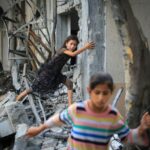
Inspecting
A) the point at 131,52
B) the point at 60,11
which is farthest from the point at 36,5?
the point at 131,52

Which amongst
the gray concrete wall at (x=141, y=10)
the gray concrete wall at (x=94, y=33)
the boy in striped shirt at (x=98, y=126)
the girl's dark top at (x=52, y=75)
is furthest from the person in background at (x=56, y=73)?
the boy in striped shirt at (x=98, y=126)

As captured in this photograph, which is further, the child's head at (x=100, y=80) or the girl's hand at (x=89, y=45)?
the girl's hand at (x=89, y=45)

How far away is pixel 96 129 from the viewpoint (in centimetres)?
330

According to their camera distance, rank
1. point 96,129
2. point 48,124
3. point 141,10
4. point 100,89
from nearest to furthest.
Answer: point 100,89 → point 96,129 → point 48,124 → point 141,10

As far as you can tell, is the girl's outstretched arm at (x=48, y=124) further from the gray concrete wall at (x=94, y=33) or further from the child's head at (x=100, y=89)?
the gray concrete wall at (x=94, y=33)

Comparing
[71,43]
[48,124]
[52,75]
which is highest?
[71,43]

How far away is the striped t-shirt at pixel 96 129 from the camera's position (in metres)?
3.30

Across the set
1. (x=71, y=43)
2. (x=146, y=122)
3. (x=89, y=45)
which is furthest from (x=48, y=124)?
(x=71, y=43)

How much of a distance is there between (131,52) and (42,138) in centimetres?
295

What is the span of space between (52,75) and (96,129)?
209 inches

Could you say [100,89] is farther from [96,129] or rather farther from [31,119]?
[31,119]

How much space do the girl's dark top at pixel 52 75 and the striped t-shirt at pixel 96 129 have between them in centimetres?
494

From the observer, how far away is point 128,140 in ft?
11.1

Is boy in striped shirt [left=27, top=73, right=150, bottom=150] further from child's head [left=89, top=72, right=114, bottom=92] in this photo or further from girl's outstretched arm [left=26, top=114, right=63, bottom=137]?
girl's outstretched arm [left=26, top=114, right=63, bottom=137]
